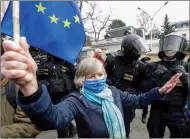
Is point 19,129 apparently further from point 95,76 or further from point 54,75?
point 54,75

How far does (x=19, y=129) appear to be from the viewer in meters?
2.00

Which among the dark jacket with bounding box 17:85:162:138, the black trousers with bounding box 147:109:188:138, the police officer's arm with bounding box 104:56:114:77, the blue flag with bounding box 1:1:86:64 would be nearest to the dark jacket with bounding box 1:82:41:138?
the dark jacket with bounding box 17:85:162:138

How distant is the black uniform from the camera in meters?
4.88

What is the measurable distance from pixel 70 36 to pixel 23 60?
1641mm

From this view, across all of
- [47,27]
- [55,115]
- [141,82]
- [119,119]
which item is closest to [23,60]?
[55,115]

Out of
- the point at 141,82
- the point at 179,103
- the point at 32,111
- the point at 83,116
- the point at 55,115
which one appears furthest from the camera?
the point at 141,82

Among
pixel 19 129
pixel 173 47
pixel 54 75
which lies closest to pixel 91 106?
pixel 19 129

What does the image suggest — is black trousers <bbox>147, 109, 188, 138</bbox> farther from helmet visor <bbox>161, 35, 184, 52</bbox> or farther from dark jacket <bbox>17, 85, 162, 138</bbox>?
dark jacket <bbox>17, 85, 162, 138</bbox>

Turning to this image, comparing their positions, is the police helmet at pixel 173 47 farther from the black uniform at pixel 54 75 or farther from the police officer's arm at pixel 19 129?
the police officer's arm at pixel 19 129

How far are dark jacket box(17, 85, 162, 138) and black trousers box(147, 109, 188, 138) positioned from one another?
1.11 metres

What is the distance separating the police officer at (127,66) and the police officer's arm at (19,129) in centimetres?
251

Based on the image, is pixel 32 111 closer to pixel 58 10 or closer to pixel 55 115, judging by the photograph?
pixel 55 115

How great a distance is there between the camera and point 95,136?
227cm

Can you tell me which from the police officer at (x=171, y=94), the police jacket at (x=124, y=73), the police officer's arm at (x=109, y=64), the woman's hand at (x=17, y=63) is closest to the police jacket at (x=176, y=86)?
the police officer at (x=171, y=94)
